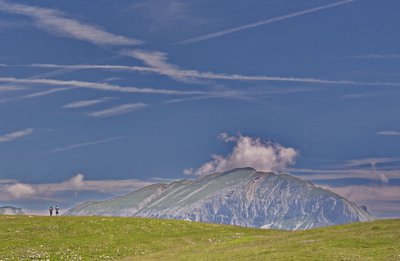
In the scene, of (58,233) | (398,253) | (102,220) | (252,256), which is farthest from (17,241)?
(398,253)

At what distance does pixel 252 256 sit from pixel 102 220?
4109 cm

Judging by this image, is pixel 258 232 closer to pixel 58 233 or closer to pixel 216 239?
pixel 216 239

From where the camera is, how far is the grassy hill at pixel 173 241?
66.6 meters

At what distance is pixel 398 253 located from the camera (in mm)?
60531

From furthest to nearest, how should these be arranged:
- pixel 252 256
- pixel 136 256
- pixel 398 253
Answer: pixel 136 256
pixel 252 256
pixel 398 253

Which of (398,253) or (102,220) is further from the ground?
(102,220)

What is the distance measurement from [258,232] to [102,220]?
24235mm

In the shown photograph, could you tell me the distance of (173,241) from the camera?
8956 cm

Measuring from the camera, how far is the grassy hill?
66.6 m

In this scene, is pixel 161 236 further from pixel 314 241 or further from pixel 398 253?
pixel 398 253

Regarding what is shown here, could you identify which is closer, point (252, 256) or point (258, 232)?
point (252, 256)

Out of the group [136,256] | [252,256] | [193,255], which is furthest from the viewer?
[136,256]

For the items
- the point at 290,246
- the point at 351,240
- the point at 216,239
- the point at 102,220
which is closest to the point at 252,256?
the point at 290,246

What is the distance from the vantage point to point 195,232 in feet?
324
